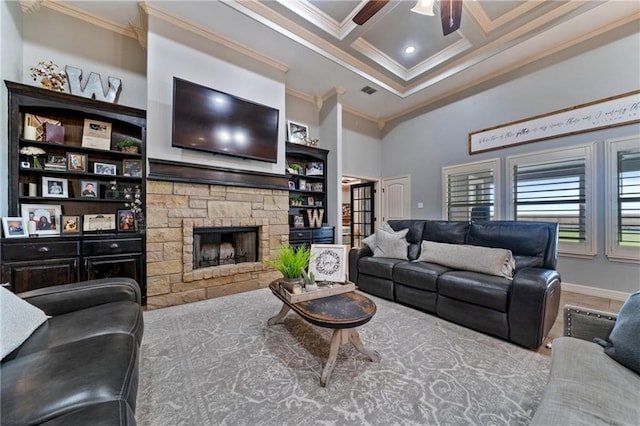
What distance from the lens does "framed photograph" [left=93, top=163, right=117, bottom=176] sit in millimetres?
2855

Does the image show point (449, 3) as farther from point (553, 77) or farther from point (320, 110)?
point (320, 110)

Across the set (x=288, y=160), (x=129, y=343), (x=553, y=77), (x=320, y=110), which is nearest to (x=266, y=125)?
(x=288, y=160)

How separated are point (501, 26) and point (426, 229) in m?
2.94

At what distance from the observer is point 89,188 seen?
2826 mm

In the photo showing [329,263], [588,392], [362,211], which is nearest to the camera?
[588,392]

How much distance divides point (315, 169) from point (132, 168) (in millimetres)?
2906

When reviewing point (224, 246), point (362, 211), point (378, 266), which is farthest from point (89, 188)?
point (362, 211)

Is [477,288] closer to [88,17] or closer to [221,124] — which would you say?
[221,124]

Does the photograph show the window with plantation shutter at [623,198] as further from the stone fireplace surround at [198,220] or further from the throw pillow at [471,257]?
the stone fireplace surround at [198,220]

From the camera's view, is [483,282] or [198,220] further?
[198,220]

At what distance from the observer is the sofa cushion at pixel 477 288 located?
2038 mm

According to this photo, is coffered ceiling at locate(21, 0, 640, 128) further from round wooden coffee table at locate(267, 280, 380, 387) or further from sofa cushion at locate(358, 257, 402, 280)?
round wooden coffee table at locate(267, 280, 380, 387)

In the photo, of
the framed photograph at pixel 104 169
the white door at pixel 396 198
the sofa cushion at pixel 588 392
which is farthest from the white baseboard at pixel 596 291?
the framed photograph at pixel 104 169

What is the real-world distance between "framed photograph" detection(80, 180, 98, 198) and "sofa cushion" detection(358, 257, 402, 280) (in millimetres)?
3406
